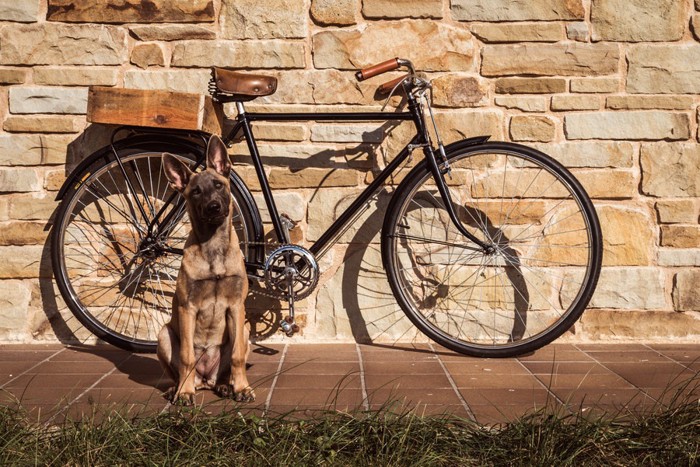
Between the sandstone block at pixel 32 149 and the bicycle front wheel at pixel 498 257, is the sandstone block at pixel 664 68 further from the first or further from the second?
the sandstone block at pixel 32 149

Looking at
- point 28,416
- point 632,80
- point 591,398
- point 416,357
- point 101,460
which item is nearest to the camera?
point 101,460

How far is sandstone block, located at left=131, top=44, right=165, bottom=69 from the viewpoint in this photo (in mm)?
4352

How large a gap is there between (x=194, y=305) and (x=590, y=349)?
7.40 ft

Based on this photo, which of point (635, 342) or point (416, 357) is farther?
point (635, 342)

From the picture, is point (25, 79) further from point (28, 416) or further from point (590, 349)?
point (590, 349)

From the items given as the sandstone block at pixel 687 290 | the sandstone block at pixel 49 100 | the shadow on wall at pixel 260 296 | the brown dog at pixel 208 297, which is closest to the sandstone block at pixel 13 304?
the shadow on wall at pixel 260 296

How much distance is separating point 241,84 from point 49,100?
49.5 inches

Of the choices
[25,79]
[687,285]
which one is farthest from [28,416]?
[687,285]

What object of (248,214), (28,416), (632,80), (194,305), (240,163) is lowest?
(28,416)

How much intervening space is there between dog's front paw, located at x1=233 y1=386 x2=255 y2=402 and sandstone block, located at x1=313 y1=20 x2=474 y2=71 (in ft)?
6.51

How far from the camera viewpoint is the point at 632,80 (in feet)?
14.3

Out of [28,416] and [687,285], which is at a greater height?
[687,285]

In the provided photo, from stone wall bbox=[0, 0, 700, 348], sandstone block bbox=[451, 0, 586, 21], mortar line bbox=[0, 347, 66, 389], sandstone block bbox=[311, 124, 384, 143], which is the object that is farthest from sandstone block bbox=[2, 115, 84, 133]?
sandstone block bbox=[451, 0, 586, 21]

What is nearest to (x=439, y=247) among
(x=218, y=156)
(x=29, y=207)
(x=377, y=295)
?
(x=377, y=295)
